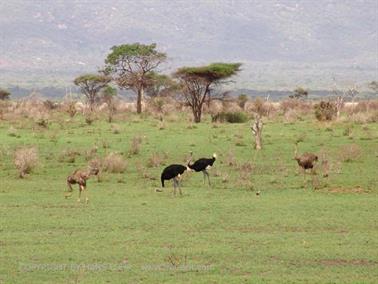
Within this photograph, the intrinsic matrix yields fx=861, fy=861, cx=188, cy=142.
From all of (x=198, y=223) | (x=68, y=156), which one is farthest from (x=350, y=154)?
(x=198, y=223)

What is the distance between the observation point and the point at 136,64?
2717 inches

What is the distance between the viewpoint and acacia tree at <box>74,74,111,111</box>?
73188mm

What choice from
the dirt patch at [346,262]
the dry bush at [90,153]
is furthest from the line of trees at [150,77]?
the dirt patch at [346,262]

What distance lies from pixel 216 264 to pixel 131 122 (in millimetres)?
37287

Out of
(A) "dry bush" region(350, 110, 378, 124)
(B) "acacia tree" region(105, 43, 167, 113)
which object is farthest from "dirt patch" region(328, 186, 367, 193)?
(B) "acacia tree" region(105, 43, 167, 113)

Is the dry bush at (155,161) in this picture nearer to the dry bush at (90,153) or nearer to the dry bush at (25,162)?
the dry bush at (90,153)

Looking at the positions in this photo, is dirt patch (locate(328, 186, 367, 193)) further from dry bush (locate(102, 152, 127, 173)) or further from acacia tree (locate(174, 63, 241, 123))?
acacia tree (locate(174, 63, 241, 123))

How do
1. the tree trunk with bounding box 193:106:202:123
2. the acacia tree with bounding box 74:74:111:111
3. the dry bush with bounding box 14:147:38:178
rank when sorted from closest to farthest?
the dry bush with bounding box 14:147:38:178 < the tree trunk with bounding box 193:106:202:123 < the acacia tree with bounding box 74:74:111:111

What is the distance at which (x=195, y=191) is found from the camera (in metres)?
22.2

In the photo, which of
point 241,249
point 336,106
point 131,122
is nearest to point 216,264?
point 241,249

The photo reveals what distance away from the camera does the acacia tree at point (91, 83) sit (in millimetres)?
73188

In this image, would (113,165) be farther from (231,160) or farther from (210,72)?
(210,72)

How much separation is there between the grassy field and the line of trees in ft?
74.2

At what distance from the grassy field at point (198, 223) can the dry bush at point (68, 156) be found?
0.16 m
